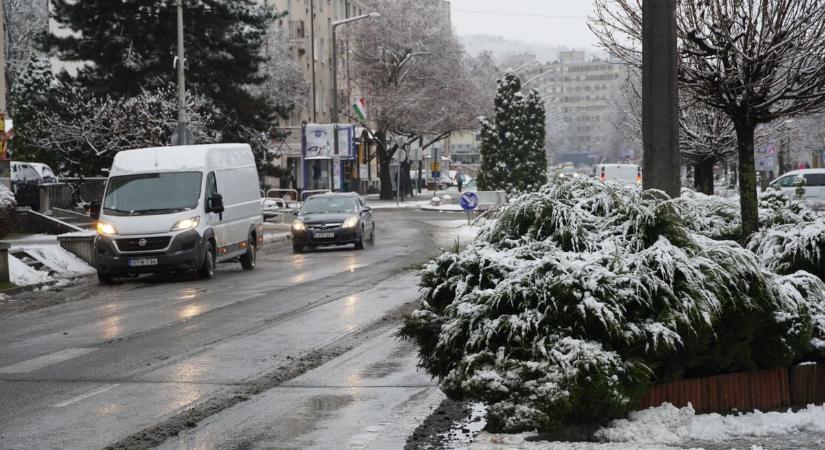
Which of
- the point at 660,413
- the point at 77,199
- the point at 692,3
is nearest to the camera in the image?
the point at 660,413

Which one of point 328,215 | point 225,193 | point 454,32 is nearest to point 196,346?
point 225,193

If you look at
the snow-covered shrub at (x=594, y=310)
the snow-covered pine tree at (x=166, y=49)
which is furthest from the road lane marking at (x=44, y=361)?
the snow-covered pine tree at (x=166, y=49)

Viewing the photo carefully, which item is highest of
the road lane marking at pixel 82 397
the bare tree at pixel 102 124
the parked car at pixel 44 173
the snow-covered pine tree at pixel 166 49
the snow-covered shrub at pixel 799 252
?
the snow-covered pine tree at pixel 166 49

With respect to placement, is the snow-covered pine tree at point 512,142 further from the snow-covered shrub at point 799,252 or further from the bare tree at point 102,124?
the snow-covered shrub at point 799,252

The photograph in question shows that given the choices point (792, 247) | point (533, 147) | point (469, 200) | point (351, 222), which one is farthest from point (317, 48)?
point (792, 247)

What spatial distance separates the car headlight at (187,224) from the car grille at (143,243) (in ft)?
0.91

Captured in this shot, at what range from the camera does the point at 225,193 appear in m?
24.7

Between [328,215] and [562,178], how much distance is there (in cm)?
2341

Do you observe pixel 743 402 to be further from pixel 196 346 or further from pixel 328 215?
pixel 328 215

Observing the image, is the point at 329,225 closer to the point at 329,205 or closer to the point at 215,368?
the point at 329,205

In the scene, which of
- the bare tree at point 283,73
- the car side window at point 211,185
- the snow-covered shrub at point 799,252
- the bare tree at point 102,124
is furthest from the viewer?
the bare tree at point 283,73

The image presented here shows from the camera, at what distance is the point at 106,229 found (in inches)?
904

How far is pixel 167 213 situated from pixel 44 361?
431 inches

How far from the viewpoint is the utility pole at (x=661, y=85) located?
9.38m
